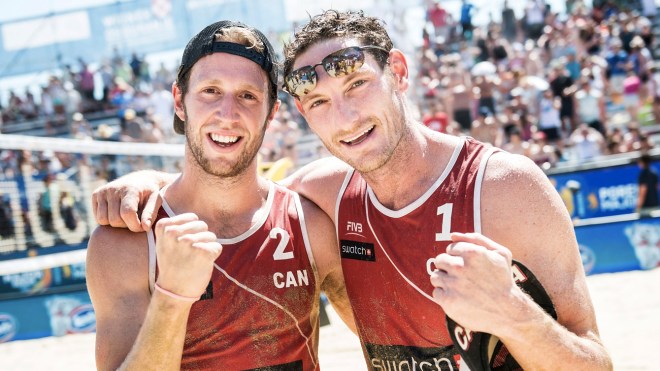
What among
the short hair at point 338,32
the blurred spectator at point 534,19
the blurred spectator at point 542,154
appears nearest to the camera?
the short hair at point 338,32

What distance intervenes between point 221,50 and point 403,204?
1.01 meters

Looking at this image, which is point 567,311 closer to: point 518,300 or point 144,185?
point 518,300

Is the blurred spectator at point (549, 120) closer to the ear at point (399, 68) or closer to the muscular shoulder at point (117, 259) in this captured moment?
the ear at point (399, 68)

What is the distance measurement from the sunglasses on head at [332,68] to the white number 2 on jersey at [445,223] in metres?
0.67

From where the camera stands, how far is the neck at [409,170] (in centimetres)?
290

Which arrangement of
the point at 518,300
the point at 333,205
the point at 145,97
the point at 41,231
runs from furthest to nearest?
the point at 145,97 → the point at 41,231 → the point at 333,205 → the point at 518,300

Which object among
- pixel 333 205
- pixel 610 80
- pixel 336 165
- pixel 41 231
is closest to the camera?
pixel 333 205

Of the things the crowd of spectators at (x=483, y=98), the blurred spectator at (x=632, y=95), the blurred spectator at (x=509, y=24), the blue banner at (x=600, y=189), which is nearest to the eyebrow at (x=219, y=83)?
the crowd of spectators at (x=483, y=98)

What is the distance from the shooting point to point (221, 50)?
3.04 meters

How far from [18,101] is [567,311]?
16.9 metres

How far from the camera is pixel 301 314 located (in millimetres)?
3023

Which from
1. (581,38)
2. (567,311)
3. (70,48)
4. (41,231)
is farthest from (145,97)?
(567,311)

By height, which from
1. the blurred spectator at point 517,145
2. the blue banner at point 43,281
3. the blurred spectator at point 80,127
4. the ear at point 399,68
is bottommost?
the blue banner at point 43,281

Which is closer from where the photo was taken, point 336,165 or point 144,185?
point 144,185
